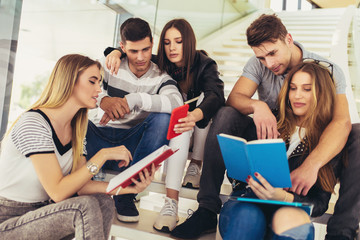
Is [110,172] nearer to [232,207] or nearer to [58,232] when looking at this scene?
[58,232]

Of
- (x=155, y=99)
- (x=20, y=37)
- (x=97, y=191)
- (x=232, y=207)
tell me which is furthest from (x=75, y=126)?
(x=20, y=37)

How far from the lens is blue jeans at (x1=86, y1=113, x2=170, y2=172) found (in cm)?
181

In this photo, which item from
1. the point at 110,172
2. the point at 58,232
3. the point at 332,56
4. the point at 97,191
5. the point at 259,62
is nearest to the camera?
the point at 58,232

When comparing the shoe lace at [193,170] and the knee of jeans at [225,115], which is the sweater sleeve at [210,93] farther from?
the shoe lace at [193,170]

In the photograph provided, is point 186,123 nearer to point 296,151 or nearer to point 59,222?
point 296,151

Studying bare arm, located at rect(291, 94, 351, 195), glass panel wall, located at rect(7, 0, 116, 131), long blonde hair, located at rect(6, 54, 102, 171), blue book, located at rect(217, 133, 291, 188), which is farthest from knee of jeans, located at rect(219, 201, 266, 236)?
glass panel wall, located at rect(7, 0, 116, 131)

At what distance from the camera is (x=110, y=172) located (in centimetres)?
212

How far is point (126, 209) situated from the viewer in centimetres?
177

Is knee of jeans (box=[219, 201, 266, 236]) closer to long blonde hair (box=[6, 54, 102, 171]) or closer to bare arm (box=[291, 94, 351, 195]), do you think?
bare arm (box=[291, 94, 351, 195])

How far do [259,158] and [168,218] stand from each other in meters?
0.64

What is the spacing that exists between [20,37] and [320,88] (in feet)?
5.90

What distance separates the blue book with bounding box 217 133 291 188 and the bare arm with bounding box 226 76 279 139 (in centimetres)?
31

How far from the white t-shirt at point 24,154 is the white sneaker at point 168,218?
55 cm

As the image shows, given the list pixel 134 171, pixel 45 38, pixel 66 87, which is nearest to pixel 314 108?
pixel 134 171
